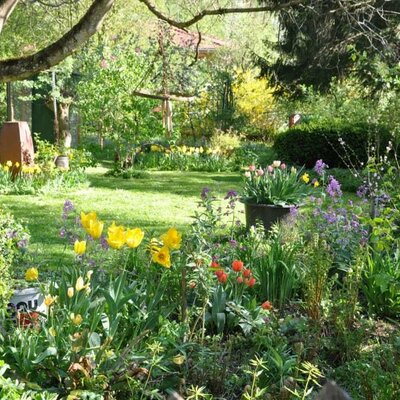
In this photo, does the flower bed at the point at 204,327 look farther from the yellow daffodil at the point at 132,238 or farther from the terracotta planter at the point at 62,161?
the terracotta planter at the point at 62,161

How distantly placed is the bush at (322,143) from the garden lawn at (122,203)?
1.69 meters

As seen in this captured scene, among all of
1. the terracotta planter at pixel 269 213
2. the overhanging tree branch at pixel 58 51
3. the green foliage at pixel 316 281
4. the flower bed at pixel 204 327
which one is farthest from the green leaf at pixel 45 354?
the terracotta planter at pixel 269 213

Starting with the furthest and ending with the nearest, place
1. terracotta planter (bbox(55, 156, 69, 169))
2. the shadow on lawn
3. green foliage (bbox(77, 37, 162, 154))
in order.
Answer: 1. green foliage (bbox(77, 37, 162, 154))
2. terracotta planter (bbox(55, 156, 69, 169))
3. the shadow on lawn

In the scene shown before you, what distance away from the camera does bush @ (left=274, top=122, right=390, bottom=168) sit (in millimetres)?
14477

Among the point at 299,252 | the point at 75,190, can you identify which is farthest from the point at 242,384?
the point at 75,190

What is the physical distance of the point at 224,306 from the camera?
417 centimetres

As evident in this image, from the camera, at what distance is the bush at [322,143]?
1448cm

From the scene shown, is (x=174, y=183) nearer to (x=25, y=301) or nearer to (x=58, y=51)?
(x=58, y=51)

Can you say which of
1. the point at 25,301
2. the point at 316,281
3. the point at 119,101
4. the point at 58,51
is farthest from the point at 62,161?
the point at 316,281

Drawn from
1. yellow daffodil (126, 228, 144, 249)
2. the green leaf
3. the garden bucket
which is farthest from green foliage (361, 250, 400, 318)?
the green leaf

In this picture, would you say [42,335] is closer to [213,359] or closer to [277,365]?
[213,359]

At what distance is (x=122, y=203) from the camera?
34.5 feet

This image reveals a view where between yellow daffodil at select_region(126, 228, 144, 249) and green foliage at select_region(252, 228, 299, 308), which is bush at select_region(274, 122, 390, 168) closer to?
green foliage at select_region(252, 228, 299, 308)

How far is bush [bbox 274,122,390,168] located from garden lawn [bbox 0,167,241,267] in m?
1.69
